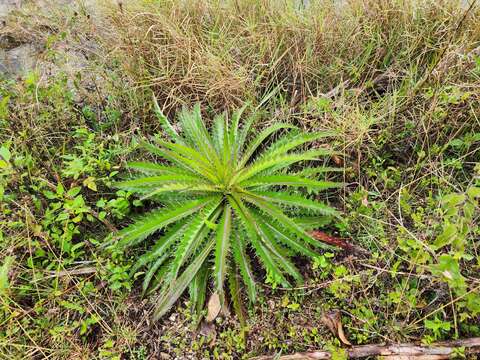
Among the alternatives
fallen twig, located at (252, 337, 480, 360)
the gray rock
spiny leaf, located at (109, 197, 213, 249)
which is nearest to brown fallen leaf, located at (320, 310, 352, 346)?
fallen twig, located at (252, 337, 480, 360)

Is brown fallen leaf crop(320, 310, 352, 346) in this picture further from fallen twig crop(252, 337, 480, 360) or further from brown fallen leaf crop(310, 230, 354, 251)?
brown fallen leaf crop(310, 230, 354, 251)

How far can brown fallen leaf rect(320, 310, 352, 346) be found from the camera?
181 cm

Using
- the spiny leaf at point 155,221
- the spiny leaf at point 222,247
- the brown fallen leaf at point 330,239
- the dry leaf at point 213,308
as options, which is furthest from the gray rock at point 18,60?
the brown fallen leaf at point 330,239

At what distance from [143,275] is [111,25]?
206cm

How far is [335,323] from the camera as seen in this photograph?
185 centimetres

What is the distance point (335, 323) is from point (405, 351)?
1.06 ft

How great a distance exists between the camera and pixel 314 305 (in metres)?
1.94

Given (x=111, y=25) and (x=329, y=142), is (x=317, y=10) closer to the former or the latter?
(x=329, y=142)

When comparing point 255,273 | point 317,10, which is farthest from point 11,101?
point 317,10

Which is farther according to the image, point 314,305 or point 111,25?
point 111,25

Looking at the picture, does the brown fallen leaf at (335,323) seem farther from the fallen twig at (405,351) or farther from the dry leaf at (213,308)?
the dry leaf at (213,308)

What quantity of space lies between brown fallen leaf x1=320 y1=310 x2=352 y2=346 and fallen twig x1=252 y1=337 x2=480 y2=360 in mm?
57

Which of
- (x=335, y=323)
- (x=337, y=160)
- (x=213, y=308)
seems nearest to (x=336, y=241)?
(x=335, y=323)

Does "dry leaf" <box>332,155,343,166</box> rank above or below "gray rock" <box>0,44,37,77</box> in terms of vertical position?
below
